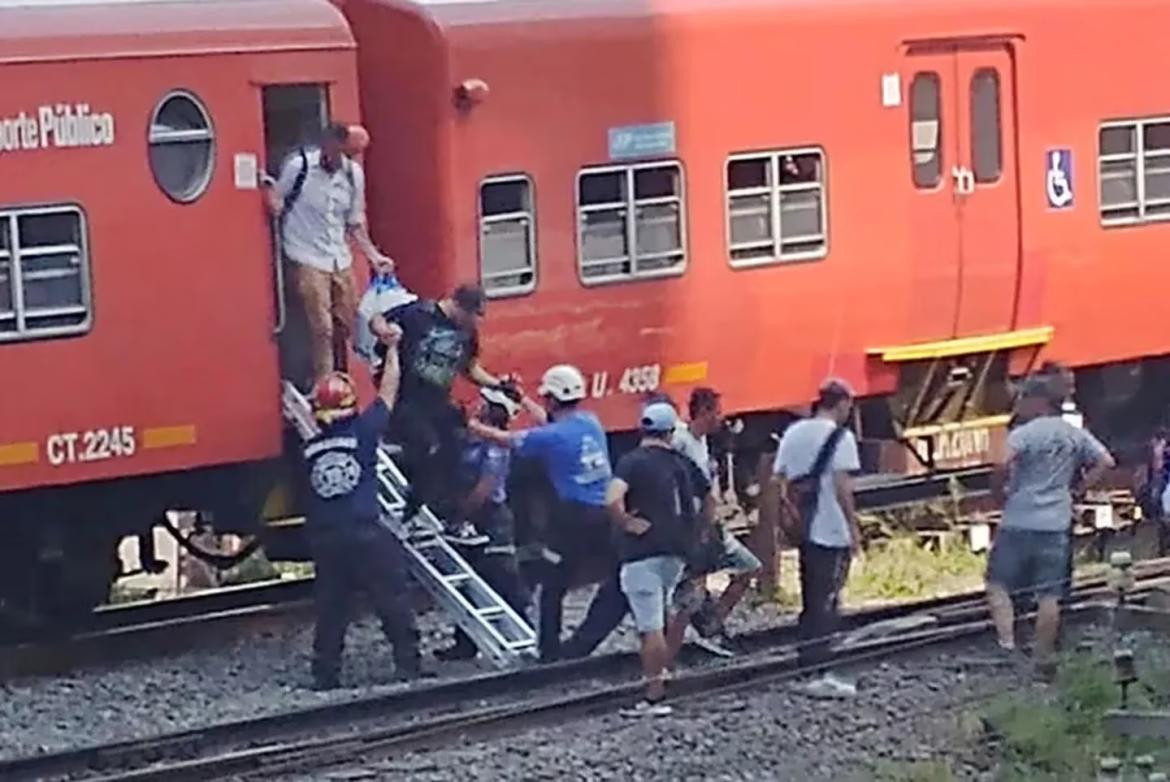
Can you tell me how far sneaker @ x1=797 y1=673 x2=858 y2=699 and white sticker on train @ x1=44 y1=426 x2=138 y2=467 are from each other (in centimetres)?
342

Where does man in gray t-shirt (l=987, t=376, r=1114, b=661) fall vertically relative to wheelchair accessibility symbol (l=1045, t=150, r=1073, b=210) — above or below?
below

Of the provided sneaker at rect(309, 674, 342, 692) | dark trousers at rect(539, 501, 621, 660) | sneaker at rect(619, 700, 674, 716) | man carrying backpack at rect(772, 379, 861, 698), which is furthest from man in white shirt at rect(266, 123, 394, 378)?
sneaker at rect(619, 700, 674, 716)

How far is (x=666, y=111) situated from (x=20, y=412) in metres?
4.29

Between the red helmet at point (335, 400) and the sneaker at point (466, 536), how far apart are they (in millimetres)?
1320

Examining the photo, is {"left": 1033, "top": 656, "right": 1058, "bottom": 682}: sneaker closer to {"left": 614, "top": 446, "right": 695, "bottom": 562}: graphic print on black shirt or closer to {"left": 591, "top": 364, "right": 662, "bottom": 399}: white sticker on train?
{"left": 614, "top": 446, "right": 695, "bottom": 562}: graphic print on black shirt

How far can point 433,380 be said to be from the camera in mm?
15422

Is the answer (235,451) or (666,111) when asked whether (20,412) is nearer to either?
(235,451)

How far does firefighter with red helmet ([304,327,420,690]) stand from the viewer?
14445 millimetres

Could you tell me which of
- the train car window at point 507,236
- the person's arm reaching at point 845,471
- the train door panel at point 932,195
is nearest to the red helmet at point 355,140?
the train car window at point 507,236

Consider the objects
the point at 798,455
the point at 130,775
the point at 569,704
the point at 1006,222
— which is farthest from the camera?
the point at 1006,222

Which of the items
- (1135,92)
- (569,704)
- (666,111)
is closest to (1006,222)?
(1135,92)

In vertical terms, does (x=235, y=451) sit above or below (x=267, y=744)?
above

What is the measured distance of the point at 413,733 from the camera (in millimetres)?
13344

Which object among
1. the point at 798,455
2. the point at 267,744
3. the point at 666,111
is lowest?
the point at 267,744
